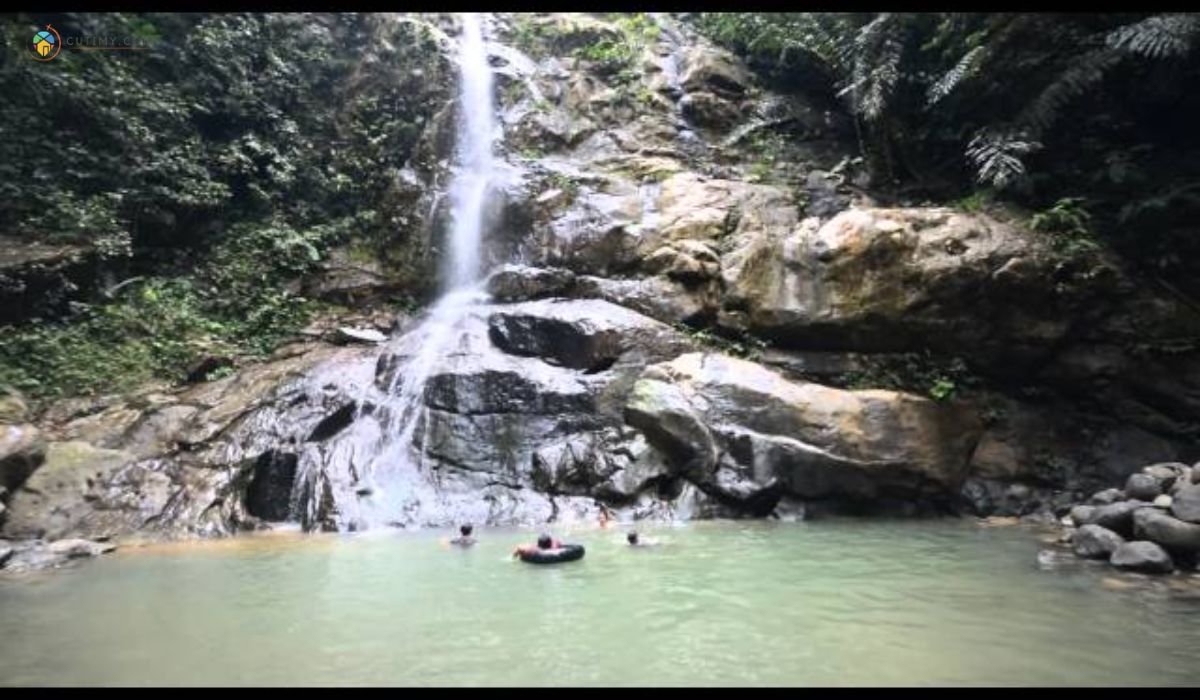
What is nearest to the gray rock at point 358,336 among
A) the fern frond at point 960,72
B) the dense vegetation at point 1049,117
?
the dense vegetation at point 1049,117

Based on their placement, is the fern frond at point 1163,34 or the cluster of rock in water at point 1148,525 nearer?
the cluster of rock in water at point 1148,525

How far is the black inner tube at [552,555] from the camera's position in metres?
7.55

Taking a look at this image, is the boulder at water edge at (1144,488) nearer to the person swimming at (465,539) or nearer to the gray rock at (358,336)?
the person swimming at (465,539)

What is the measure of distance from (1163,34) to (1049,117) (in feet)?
5.94

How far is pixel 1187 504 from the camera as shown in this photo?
7.16 m

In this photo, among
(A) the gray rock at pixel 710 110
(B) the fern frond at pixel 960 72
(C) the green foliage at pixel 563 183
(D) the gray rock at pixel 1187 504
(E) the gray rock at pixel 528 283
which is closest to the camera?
(D) the gray rock at pixel 1187 504

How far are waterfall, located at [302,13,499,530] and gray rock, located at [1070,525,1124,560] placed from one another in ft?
26.9

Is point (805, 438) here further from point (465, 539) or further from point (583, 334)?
point (465, 539)

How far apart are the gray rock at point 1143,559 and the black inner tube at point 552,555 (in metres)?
5.19

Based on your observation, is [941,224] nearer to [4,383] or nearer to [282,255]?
[282,255]

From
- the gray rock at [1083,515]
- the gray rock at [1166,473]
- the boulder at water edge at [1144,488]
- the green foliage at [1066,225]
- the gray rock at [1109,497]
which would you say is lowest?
the gray rock at [1083,515]

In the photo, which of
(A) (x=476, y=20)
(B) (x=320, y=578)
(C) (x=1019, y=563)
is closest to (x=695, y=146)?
(A) (x=476, y=20)

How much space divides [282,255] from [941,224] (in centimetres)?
1276

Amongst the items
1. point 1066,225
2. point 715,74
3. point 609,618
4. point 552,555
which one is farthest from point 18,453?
point 715,74
